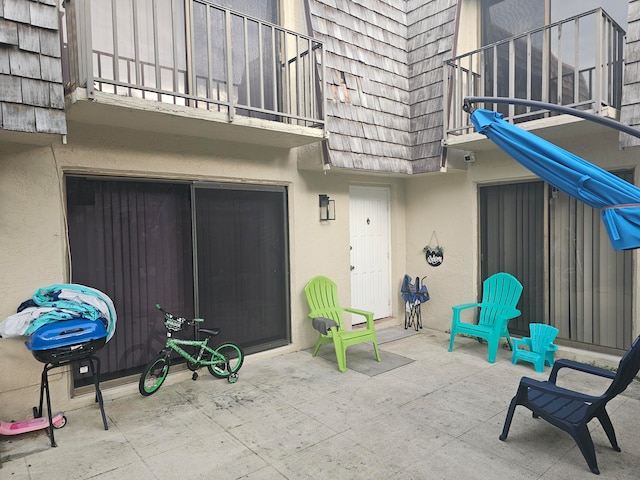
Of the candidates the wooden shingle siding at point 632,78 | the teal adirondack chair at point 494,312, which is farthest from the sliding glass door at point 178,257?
the wooden shingle siding at point 632,78

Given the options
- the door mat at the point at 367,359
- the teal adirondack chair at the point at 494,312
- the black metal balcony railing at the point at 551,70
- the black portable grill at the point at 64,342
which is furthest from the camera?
the teal adirondack chair at the point at 494,312

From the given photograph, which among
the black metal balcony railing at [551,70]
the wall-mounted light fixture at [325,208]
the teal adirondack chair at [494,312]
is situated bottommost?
the teal adirondack chair at [494,312]

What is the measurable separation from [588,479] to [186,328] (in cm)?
355

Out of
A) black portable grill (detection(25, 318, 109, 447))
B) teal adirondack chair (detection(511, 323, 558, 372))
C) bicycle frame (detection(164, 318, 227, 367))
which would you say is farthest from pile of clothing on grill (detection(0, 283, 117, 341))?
A: teal adirondack chair (detection(511, 323, 558, 372))

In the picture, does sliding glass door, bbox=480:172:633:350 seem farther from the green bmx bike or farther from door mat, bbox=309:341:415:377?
the green bmx bike

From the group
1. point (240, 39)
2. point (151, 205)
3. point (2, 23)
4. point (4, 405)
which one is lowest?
point (4, 405)

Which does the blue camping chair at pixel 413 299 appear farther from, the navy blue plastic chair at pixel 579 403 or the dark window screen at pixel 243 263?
the navy blue plastic chair at pixel 579 403

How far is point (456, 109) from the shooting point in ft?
16.8

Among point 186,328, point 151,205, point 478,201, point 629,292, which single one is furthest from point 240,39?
point 629,292

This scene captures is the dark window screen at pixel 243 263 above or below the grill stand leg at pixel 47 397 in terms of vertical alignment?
above

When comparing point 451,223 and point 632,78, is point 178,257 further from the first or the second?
point 632,78

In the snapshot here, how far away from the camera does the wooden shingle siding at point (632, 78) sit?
353 cm

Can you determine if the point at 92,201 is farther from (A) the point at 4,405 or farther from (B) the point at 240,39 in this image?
(B) the point at 240,39

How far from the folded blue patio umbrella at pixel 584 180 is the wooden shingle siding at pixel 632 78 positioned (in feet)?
5.14
